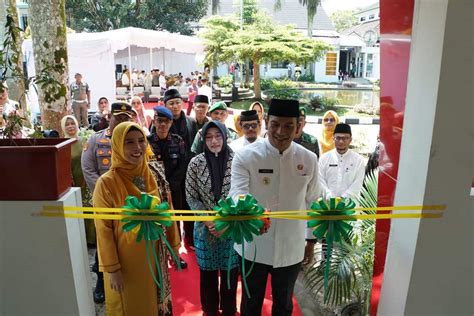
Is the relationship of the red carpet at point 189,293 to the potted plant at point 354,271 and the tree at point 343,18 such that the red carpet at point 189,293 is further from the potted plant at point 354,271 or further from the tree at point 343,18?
the tree at point 343,18

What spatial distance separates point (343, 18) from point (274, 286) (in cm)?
6925

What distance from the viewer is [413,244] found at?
2.03 metres

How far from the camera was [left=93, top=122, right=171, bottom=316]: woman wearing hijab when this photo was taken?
2.24 meters

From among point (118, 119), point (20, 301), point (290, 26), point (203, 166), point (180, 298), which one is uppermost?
point (290, 26)

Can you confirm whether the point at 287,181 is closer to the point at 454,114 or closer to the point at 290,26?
the point at 454,114

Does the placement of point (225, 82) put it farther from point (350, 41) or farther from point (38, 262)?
point (38, 262)

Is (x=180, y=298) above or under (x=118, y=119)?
under

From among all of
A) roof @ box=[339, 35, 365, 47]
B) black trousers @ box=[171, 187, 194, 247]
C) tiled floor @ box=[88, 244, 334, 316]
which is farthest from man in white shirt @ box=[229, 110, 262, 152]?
roof @ box=[339, 35, 365, 47]

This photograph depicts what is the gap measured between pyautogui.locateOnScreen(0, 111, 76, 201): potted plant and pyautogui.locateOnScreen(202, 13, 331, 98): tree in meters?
15.0

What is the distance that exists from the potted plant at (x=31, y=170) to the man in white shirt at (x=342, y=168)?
8.13 ft

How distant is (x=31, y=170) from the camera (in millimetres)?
1847

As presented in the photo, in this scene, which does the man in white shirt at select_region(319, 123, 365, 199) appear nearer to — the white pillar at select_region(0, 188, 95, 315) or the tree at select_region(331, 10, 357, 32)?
the white pillar at select_region(0, 188, 95, 315)

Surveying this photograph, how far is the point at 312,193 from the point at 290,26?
16.7 m

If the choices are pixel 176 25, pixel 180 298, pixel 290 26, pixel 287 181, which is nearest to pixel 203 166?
pixel 287 181
